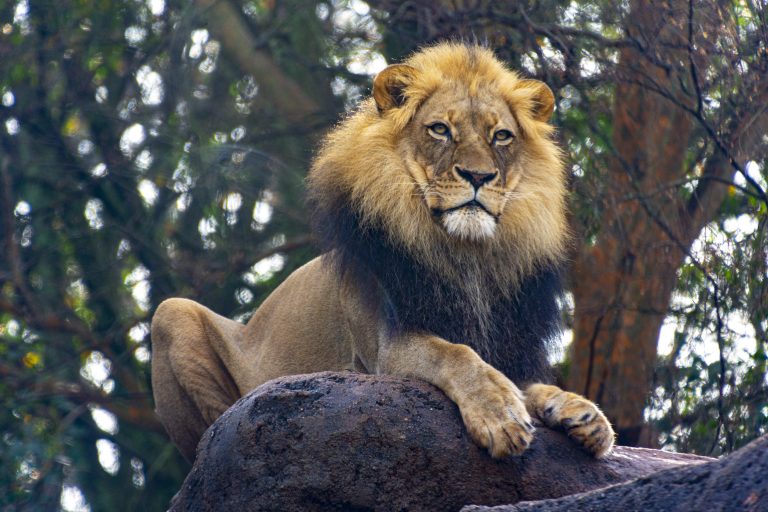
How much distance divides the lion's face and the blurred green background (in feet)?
7.88

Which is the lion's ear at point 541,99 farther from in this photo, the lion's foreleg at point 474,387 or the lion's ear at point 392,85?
the lion's foreleg at point 474,387

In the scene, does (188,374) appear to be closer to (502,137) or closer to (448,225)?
(448,225)

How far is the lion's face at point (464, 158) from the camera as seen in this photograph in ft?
15.0

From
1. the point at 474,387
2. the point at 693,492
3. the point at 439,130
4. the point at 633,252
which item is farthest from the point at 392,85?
the point at 633,252

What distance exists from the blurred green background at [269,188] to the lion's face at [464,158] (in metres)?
2.40

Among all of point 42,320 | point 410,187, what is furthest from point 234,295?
point 410,187

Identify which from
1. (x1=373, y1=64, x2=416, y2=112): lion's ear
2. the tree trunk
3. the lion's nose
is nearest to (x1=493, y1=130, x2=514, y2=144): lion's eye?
the lion's nose

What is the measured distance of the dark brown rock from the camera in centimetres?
300

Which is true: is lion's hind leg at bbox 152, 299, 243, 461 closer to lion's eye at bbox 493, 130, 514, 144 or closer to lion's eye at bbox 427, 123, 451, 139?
lion's eye at bbox 427, 123, 451, 139

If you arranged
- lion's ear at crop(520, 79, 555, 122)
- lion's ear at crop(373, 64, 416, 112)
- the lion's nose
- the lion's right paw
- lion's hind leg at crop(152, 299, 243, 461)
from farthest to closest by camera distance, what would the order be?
lion's hind leg at crop(152, 299, 243, 461) → lion's ear at crop(520, 79, 555, 122) → lion's ear at crop(373, 64, 416, 112) → the lion's nose → the lion's right paw

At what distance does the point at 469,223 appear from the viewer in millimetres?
4566

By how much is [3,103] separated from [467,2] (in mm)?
3746

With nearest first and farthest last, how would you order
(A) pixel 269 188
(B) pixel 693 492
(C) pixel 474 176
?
(B) pixel 693 492 → (C) pixel 474 176 → (A) pixel 269 188

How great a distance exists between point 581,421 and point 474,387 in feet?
1.27
